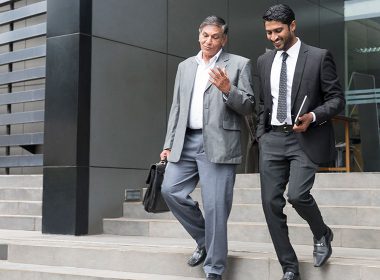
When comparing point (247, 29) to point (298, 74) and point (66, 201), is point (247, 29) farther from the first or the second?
point (298, 74)

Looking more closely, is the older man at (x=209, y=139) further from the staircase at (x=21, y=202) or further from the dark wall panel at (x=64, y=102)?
the staircase at (x=21, y=202)

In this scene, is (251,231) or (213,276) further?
(251,231)

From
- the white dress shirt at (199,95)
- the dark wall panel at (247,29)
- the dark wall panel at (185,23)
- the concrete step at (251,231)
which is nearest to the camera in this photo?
the white dress shirt at (199,95)

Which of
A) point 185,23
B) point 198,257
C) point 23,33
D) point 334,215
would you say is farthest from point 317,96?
point 23,33

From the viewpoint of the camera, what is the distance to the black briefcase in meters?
5.04

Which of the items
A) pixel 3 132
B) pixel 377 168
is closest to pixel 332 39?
pixel 377 168

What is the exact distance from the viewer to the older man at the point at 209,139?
4.69 meters

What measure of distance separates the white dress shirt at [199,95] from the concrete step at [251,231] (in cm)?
169

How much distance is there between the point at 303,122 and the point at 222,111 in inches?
27.1

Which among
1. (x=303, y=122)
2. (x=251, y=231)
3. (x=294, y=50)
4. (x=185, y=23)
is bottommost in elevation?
(x=251, y=231)

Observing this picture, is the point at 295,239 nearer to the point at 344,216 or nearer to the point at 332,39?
the point at 344,216

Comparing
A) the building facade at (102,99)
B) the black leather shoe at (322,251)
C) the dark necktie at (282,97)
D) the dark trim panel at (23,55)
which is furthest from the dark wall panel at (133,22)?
the black leather shoe at (322,251)

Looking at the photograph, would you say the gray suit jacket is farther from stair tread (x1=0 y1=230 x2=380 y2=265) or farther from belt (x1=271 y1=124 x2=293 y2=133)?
stair tread (x1=0 y1=230 x2=380 y2=265)

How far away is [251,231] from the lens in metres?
6.24
